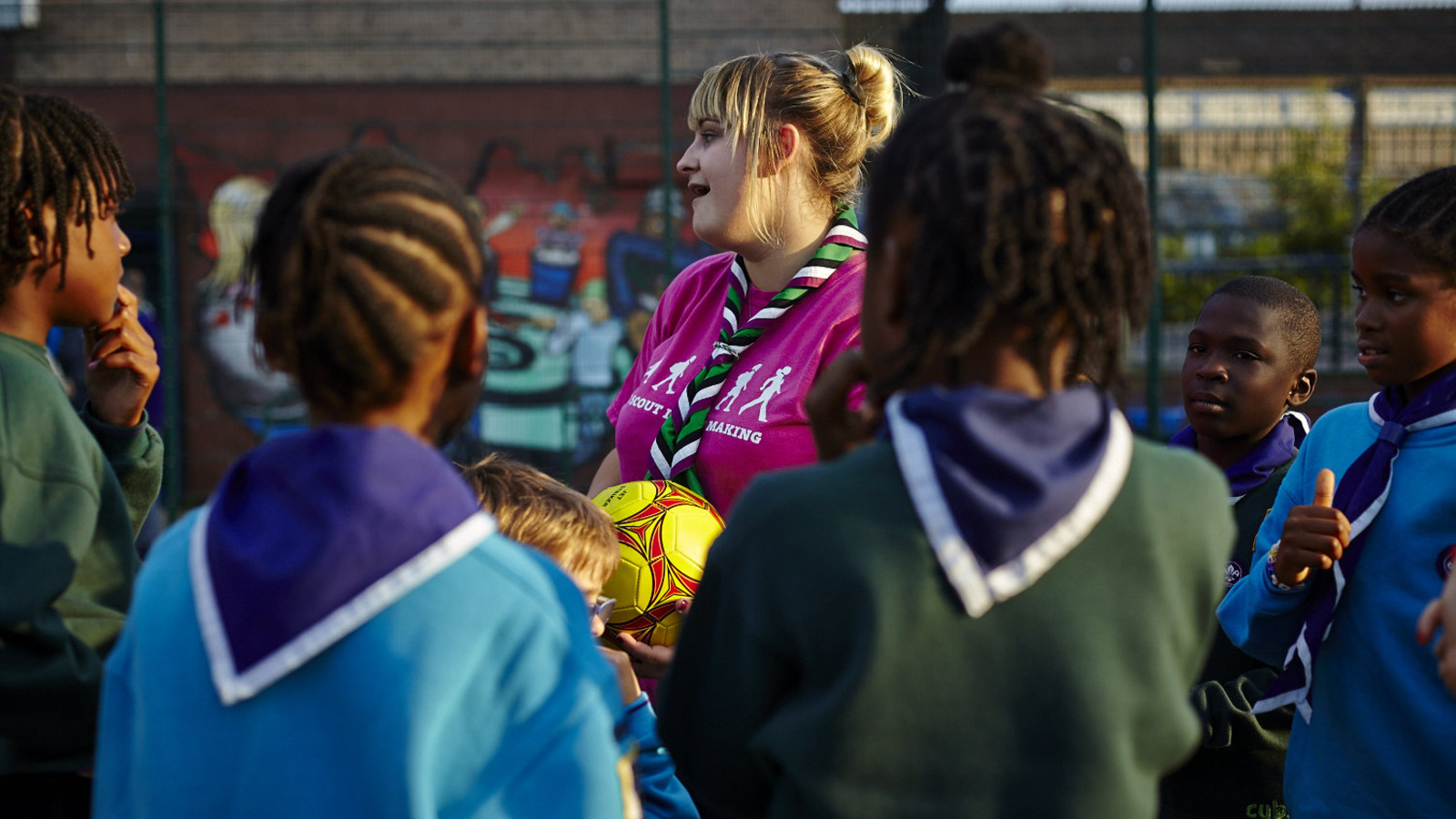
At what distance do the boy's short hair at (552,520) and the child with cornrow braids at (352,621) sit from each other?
649mm

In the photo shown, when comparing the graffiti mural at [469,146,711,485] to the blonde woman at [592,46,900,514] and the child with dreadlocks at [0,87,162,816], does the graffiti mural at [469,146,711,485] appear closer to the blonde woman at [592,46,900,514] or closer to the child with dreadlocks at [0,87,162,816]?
the blonde woman at [592,46,900,514]

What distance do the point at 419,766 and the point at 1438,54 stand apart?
12827 millimetres

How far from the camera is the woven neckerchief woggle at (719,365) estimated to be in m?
2.62

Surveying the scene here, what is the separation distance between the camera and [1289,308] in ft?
10.00

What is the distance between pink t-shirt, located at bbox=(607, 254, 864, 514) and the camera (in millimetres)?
2504

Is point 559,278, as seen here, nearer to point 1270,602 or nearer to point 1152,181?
point 1152,181

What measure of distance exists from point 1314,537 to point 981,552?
42.1 inches

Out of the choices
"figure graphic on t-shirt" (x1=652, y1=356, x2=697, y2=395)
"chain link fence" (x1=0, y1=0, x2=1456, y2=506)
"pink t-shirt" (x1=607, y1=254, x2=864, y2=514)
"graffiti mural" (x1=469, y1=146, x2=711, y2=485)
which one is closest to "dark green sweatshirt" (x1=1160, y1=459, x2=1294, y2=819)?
"pink t-shirt" (x1=607, y1=254, x2=864, y2=514)

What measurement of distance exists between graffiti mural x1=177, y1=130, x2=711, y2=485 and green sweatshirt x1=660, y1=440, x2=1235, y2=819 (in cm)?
938

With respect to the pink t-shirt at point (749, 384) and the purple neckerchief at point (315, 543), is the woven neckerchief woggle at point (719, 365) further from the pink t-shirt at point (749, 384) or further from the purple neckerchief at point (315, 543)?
the purple neckerchief at point (315, 543)

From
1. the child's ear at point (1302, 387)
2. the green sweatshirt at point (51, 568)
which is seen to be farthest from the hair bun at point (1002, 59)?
the child's ear at point (1302, 387)

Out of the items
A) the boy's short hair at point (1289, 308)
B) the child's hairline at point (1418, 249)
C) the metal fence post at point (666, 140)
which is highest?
the metal fence post at point (666, 140)

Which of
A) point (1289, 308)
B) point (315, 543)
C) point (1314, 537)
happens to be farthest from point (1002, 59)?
point (1289, 308)

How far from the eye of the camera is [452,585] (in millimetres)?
1315
